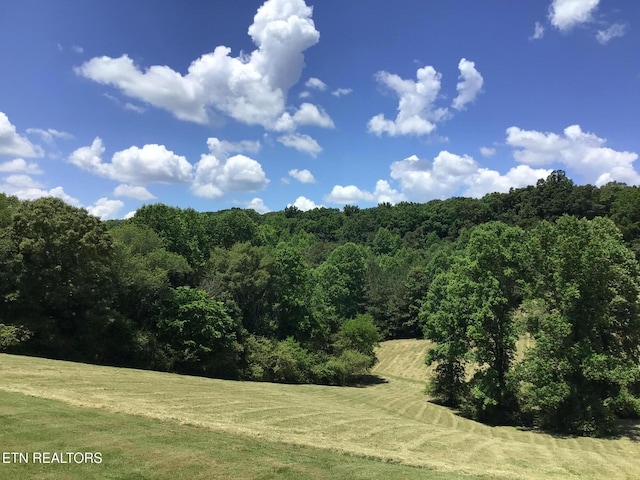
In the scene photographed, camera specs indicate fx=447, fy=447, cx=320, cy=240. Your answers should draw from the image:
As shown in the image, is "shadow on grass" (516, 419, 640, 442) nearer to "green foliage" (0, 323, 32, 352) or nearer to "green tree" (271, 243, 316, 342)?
"green tree" (271, 243, 316, 342)

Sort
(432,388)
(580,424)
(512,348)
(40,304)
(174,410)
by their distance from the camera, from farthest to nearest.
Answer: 1. (432,388)
2. (512,348)
3. (40,304)
4. (580,424)
5. (174,410)

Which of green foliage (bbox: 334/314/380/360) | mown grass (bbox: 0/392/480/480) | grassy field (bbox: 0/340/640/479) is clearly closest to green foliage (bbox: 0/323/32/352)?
grassy field (bbox: 0/340/640/479)

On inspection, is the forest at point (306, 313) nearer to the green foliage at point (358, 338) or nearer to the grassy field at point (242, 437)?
the green foliage at point (358, 338)

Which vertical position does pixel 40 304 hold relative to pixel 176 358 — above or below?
above

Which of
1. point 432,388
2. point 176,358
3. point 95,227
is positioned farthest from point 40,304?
point 432,388

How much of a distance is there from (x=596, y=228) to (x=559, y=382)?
12.8 meters

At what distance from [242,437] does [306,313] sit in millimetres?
39788

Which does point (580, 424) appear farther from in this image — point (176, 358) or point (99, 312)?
point (99, 312)

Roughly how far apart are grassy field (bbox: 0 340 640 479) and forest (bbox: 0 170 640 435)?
4638 mm

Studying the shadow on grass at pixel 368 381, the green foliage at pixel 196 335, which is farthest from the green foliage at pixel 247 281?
the shadow on grass at pixel 368 381

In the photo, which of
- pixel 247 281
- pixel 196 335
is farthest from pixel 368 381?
pixel 196 335

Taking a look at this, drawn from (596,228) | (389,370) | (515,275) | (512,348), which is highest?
(596,228)

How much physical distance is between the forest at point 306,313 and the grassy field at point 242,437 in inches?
183

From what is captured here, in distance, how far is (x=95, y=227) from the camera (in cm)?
3553
